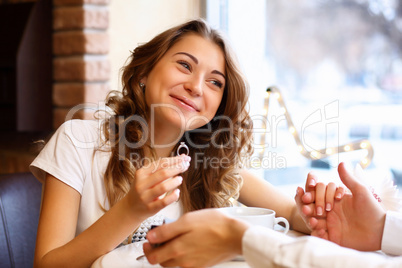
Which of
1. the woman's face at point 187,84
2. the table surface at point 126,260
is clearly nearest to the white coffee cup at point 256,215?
the table surface at point 126,260

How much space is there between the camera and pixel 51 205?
100 centimetres

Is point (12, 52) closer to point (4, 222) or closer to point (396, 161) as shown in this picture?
point (4, 222)

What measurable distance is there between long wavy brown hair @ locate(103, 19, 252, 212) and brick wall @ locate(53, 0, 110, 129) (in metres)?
0.69

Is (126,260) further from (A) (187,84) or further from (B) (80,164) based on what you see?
(A) (187,84)

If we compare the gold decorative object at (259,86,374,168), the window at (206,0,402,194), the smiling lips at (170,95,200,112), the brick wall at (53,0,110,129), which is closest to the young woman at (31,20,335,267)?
the smiling lips at (170,95,200,112)

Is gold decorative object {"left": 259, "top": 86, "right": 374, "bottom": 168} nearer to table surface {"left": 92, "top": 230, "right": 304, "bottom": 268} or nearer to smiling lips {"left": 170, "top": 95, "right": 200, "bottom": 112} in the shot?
smiling lips {"left": 170, "top": 95, "right": 200, "bottom": 112}

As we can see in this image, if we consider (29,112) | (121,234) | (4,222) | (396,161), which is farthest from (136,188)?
(396,161)

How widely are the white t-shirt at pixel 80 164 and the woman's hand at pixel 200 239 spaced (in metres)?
0.48

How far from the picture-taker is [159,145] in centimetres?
128

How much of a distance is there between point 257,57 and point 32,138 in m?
1.13

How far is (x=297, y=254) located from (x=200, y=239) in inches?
5.4

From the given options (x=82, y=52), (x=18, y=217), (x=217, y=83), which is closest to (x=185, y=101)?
(x=217, y=83)

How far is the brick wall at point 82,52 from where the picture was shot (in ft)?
6.45

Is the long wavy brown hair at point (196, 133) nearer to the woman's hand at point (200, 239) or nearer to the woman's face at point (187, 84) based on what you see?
the woman's face at point (187, 84)
